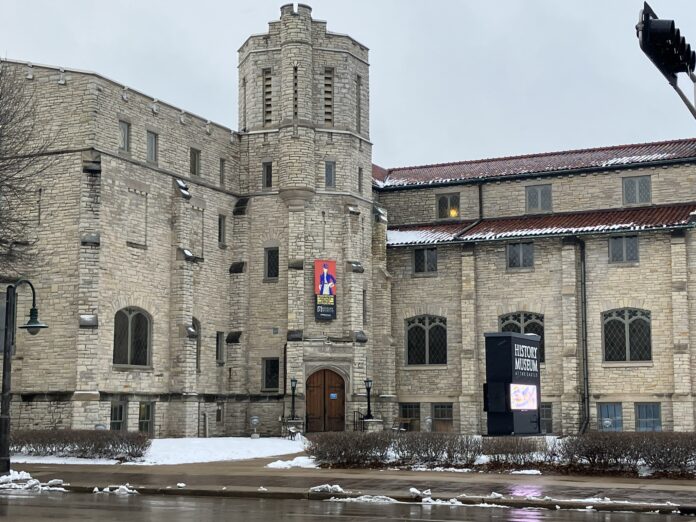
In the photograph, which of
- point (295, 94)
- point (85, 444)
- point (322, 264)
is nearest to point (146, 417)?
point (322, 264)

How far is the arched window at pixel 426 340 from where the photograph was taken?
4853 centimetres

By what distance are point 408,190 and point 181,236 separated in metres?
14.2

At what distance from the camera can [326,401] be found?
1778 inches

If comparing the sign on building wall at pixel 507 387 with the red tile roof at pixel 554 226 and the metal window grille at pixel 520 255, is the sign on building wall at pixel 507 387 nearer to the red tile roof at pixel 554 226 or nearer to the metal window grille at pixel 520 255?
the red tile roof at pixel 554 226

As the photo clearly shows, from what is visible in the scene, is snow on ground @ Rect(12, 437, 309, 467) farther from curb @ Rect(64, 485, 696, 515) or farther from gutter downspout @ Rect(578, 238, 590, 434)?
gutter downspout @ Rect(578, 238, 590, 434)

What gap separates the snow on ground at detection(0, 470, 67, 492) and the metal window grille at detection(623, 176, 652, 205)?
31.4 metres

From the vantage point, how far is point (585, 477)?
2447cm

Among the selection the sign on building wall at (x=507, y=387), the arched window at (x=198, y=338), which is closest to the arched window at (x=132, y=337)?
the arched window at (x=198, y=338)

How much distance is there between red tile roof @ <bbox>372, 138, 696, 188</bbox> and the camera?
158ft

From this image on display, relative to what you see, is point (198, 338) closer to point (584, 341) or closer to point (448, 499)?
point (584, 341)

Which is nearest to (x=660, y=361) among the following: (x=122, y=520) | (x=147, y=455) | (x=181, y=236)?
(x=181, y=236)

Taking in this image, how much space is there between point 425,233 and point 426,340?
16.2 feet

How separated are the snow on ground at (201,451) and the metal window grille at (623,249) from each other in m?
15.6

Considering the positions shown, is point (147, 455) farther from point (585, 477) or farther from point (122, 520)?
point (122, 520)
